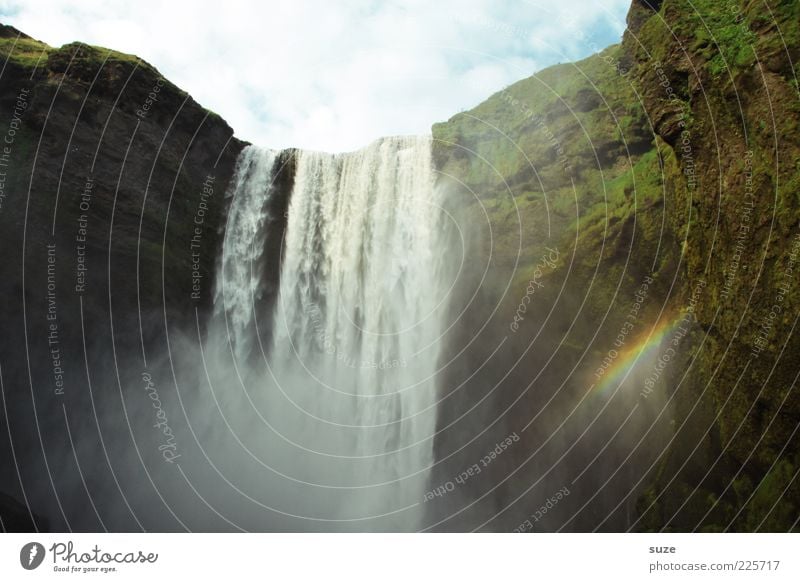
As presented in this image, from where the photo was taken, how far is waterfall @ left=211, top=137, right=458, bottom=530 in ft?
56.2

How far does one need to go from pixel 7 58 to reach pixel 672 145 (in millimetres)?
18759

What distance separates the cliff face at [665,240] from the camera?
993 centimetres

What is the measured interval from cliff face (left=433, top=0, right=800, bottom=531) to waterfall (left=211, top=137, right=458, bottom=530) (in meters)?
1.38

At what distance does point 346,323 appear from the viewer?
62.0 ft

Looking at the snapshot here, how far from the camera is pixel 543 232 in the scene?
16.3 metres

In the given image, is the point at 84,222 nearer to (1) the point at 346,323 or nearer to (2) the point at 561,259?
(1) the point at 346,323

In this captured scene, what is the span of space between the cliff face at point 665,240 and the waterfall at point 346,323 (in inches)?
54.3

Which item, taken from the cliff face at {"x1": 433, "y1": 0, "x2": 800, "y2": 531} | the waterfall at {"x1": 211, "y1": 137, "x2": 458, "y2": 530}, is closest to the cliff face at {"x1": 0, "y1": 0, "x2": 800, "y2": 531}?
the cliff face at {"x1": 433, "y1": 0, "x2": 800, "y2": 531}

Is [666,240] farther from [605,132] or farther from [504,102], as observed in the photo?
[504,102]

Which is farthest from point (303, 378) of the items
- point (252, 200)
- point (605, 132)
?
point (605, 132)

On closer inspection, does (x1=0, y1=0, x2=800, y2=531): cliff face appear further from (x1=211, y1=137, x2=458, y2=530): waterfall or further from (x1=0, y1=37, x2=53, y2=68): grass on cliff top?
(x1=211, y1=137, x2=458, y2=530): waterfall

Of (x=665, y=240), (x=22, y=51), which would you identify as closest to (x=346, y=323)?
(x=665, y=240)

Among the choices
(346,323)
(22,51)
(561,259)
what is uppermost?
(22,51)

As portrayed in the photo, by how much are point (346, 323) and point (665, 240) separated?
9.61 m
